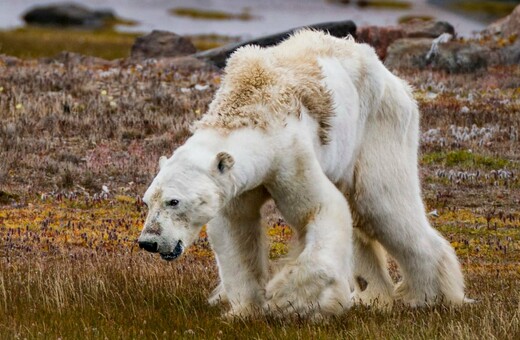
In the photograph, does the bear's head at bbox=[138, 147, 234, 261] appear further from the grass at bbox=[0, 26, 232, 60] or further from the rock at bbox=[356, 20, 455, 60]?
the grass at bbox=[0, 26, 232, 60]

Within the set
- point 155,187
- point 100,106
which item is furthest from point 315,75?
point 100,106

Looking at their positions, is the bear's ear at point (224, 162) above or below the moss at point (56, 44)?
above

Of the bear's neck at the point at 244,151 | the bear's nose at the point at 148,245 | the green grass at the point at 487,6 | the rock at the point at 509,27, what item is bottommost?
the green grass at the point at 487,6

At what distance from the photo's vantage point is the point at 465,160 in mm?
16828

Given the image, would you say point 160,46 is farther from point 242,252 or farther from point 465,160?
point 242,252

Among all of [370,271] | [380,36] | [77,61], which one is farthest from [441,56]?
[370,271]

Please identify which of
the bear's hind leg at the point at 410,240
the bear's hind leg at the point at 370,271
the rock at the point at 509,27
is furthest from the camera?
the rock at the point at 509,27

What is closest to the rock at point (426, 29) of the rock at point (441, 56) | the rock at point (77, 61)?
the rock at point (441, 56)

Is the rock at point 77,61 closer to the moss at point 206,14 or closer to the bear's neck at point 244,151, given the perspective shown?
the bear's neck at point 244,151

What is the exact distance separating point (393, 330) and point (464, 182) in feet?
28.4

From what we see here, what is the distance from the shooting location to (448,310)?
8188 millimetres

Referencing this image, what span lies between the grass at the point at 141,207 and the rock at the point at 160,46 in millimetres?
3291

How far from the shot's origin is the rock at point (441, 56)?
88.0ft

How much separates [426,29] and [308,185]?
993 inches
